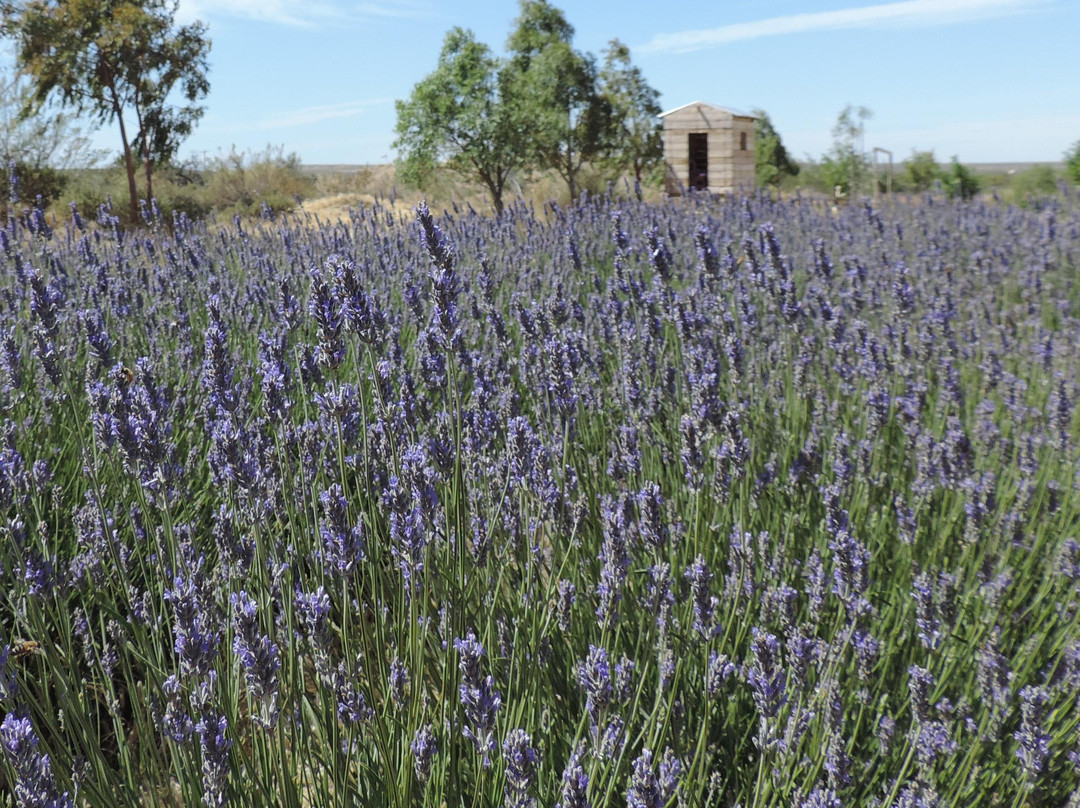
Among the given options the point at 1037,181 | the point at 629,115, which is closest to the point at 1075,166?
the point at 1037,181

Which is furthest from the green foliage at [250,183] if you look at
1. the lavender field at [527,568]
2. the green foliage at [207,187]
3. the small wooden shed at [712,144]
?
the lavender field at [527,568]

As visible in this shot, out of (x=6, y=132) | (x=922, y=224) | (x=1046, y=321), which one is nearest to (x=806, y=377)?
(x=1046, y=321)

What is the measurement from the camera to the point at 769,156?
32.6 m

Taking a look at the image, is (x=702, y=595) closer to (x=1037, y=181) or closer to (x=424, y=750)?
(x=424, y=750)

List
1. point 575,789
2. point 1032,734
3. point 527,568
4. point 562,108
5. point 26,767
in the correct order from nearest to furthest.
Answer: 1. point 26,767
2. point 575,789
3. point 1032,734
4. point 527,568
5. point 562,108

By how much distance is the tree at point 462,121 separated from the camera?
18062mm

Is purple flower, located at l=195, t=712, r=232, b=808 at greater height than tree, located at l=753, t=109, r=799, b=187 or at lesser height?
lesser

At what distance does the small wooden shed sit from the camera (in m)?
21.1

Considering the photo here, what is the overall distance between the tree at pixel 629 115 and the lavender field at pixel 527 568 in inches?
733

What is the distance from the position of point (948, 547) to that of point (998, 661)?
1090mm

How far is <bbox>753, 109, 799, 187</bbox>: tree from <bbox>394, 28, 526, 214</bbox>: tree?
14382 mm

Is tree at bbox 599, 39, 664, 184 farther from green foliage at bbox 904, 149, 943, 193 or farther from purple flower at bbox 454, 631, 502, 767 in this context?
purple flower at bbox 454, 631, 502, 767

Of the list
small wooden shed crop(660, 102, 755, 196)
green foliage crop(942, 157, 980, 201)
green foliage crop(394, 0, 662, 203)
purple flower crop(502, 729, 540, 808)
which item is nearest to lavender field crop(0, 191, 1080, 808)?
purple flower crop(502, 729, 540, 808)

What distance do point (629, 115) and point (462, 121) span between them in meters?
6.13
